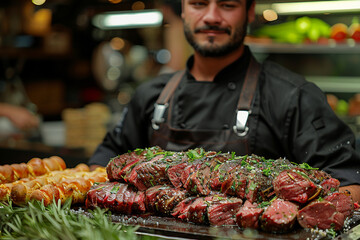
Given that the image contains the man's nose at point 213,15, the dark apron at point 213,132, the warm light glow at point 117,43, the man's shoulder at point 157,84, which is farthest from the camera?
the warm light glow at point 117,43

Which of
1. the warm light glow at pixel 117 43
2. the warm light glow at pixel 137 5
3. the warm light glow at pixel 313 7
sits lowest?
the warm light glow at pixel 117 43

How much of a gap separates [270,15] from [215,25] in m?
3.56

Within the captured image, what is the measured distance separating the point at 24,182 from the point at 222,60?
54.9 inches

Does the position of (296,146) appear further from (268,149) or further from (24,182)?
(24,182)

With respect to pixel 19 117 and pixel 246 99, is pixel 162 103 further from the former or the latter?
pixel 19 117

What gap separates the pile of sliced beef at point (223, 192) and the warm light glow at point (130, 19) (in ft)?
16.8

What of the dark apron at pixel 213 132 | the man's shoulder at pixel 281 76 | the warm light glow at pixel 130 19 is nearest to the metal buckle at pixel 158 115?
the dark apron at pixel 213 132

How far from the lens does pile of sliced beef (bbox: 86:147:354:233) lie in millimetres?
1750

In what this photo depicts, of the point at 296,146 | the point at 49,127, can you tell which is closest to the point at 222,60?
the point at 296,146

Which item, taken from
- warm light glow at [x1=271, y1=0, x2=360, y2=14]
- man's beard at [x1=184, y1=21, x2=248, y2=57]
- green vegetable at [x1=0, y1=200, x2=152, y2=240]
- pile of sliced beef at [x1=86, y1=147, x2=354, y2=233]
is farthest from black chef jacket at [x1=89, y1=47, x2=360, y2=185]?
warm light glow at [x1=271, y1=0, x2=360, y2=14]

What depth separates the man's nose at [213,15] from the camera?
2.93 meters

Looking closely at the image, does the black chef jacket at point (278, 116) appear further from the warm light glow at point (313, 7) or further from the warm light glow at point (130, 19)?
the warm light glow at point (130, 19)

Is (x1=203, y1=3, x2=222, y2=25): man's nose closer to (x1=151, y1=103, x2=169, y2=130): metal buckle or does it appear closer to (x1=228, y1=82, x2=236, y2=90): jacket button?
(x1=228, y1=82, x2=236, y2=90): jacket button

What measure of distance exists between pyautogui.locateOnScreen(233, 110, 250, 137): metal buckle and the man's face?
420 mm
